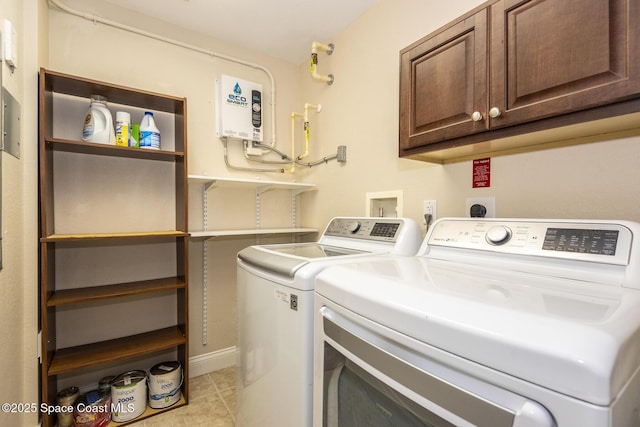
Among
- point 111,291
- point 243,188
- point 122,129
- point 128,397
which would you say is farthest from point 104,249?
point 243,188

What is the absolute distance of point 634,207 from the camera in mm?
958

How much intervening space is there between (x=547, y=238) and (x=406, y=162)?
865 millimetres

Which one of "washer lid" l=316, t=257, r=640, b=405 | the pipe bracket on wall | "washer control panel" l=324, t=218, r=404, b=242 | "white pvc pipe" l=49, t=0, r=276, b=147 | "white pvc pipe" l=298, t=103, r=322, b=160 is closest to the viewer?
"washer lid" l=316, t=257, r=640, b=405

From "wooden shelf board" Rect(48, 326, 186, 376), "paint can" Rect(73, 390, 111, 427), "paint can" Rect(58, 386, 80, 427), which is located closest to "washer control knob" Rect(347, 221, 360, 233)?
"wooden shelf board" Rect(48, 326, 186, 376)

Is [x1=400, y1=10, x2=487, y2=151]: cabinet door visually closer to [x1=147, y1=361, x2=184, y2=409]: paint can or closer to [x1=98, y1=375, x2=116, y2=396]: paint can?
[x1=147, y1=361, x2=184, y2=409]: paint can

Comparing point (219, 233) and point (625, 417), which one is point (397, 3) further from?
point (625, 417)

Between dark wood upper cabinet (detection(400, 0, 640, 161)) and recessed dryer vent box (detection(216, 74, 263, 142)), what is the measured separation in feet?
4.45

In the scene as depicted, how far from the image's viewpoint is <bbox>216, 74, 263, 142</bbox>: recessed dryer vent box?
2.23 meters

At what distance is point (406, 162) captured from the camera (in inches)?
66.7

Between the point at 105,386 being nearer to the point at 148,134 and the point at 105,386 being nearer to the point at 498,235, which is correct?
the point at 148,134

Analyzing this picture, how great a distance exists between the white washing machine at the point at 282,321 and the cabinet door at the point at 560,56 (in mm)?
698

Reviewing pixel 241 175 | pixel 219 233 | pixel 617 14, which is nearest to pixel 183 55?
pixel 241 175

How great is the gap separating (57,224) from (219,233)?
3.02 ft

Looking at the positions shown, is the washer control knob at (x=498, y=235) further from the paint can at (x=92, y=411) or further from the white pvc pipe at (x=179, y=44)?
the paint can at (x=92, y=411)
